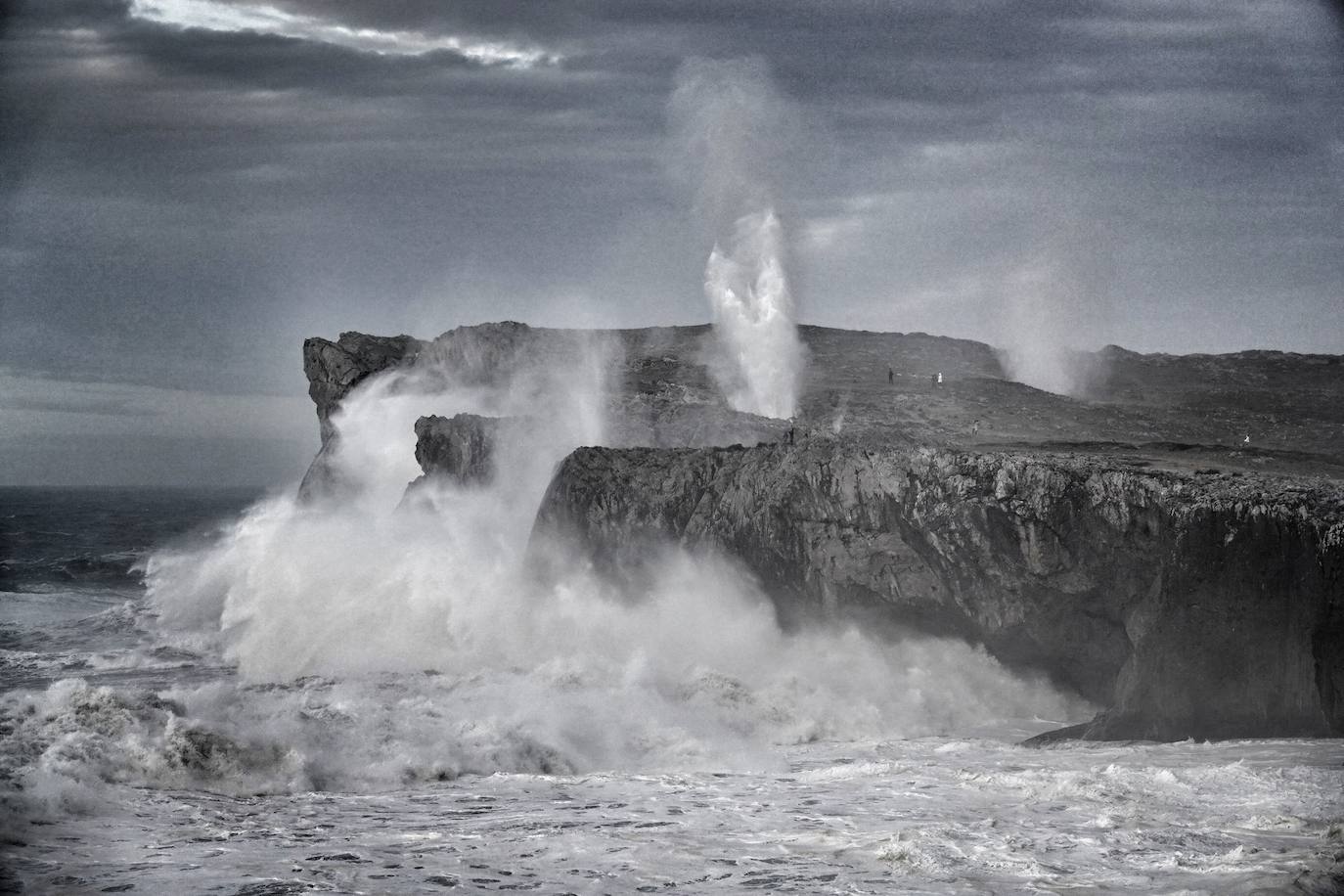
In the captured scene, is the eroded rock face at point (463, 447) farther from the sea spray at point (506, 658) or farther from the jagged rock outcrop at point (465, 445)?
the sea spray at point (506, 658)

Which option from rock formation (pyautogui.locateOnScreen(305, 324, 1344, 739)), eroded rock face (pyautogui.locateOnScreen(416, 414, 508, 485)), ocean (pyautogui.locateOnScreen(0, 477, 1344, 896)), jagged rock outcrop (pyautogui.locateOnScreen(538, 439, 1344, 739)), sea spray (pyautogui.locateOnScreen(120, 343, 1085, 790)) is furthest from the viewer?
eroded rock face (pyautogui.locateOnScreen(416, 414, 508, 485))

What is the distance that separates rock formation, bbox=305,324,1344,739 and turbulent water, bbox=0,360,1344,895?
0.77 meters

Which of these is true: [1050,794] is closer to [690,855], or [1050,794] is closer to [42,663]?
[690,855]

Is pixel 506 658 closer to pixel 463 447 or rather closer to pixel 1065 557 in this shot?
pixel 463 447

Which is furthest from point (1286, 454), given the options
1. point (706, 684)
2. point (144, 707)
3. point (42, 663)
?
point (42, 663)

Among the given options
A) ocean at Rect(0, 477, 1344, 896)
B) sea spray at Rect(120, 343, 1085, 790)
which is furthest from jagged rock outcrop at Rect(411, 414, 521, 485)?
ocean at Rect(0, 477, 1344, 896)

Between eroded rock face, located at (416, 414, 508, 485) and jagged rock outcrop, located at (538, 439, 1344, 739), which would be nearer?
jagged rock outcrop, located at (538, 439, 1344, 739)

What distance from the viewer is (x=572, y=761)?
634 inches

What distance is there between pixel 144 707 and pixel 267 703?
1685 mm

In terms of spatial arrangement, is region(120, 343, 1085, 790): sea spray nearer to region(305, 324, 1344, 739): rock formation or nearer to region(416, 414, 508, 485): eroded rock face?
region(416, 414, 508, 485): eroded rock face

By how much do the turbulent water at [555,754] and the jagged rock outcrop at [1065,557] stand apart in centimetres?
73

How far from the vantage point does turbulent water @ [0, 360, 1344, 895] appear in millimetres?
11203

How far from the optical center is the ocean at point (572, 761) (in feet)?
36.5

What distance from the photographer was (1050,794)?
13523 millimetres
